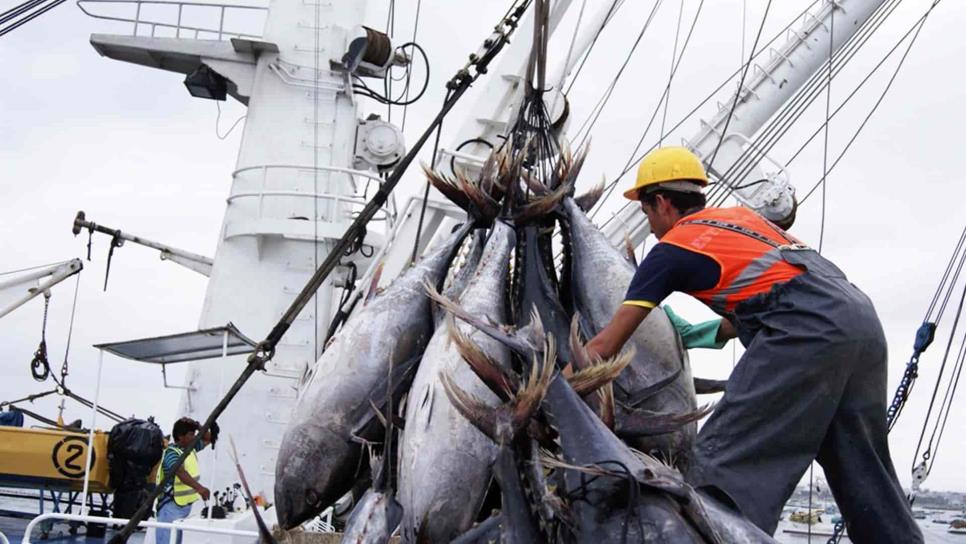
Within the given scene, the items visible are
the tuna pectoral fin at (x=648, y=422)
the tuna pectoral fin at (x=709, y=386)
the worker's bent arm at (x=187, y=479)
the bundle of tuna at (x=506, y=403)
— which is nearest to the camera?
the bundle of tuna at (x=506, y=403)

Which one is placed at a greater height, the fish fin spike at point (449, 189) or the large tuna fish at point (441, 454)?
the fish fin spike at point (449, 189)

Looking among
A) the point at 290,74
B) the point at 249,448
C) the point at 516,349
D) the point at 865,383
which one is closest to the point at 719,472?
the point at 865,383

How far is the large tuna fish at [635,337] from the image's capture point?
11.1ft

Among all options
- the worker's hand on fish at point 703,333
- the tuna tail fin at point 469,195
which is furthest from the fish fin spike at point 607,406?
the tuna tail fin at point 469,195

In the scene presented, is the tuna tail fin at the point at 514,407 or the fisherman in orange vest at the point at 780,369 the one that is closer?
the tuna tail fin at the point at 514,407

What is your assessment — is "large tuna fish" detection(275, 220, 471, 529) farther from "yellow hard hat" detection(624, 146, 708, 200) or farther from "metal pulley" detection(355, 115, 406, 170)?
"metal pulley" detection(355, 115, 406, 170)

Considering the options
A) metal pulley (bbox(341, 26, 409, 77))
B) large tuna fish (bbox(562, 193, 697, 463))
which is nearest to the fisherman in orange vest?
large tuna fish (bbox(562, 193, 697, 463))

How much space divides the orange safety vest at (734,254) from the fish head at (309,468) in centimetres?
138

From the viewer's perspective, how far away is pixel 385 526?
10.4 feet

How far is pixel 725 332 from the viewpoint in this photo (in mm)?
3879

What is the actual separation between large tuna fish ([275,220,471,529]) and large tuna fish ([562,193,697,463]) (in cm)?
62

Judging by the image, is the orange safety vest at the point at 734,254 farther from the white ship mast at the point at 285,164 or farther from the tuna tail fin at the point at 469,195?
the white ship mast at the point at 285,164

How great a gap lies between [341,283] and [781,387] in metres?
7.96

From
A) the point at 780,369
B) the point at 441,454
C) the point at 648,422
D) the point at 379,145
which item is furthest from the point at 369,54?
the point at 648,422
